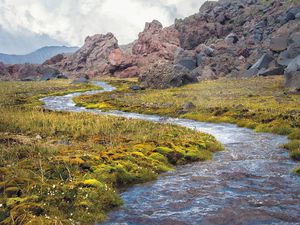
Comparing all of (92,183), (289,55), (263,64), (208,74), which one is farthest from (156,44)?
(92,183)

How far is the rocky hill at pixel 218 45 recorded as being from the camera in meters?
93.2

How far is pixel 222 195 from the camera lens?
573 inches

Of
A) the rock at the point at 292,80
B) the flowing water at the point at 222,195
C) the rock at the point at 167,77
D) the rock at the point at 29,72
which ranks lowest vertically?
the flowing water at the point at 222,195

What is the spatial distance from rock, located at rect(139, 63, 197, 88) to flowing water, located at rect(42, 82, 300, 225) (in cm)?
6856

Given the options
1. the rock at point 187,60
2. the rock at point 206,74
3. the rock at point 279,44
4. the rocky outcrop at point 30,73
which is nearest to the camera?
the rock at point 279,44

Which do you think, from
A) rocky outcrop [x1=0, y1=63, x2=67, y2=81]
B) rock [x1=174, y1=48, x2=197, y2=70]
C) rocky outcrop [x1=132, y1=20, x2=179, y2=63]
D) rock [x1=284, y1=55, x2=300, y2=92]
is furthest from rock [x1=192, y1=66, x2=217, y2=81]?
rocky outcrop [x1=0, y1=63, x2=67, y2=81]

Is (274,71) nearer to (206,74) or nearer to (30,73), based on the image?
(206,74)

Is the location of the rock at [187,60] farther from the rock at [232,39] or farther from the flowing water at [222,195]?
the flowing water at [222,195]

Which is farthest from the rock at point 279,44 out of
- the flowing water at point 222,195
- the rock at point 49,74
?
the rock at point 49,74

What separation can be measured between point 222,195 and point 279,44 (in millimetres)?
85026

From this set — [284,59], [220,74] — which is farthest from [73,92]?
[284,59]

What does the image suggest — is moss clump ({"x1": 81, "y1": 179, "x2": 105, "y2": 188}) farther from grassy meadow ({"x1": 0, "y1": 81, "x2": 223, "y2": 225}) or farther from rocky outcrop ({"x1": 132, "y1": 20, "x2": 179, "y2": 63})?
rocky outcrop ({"x1": 132, "y1": 20, "x2": 179, "y2": 63})

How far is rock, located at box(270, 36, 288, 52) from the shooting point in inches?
3593

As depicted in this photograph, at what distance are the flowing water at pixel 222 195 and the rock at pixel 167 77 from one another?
68559 millimetres
